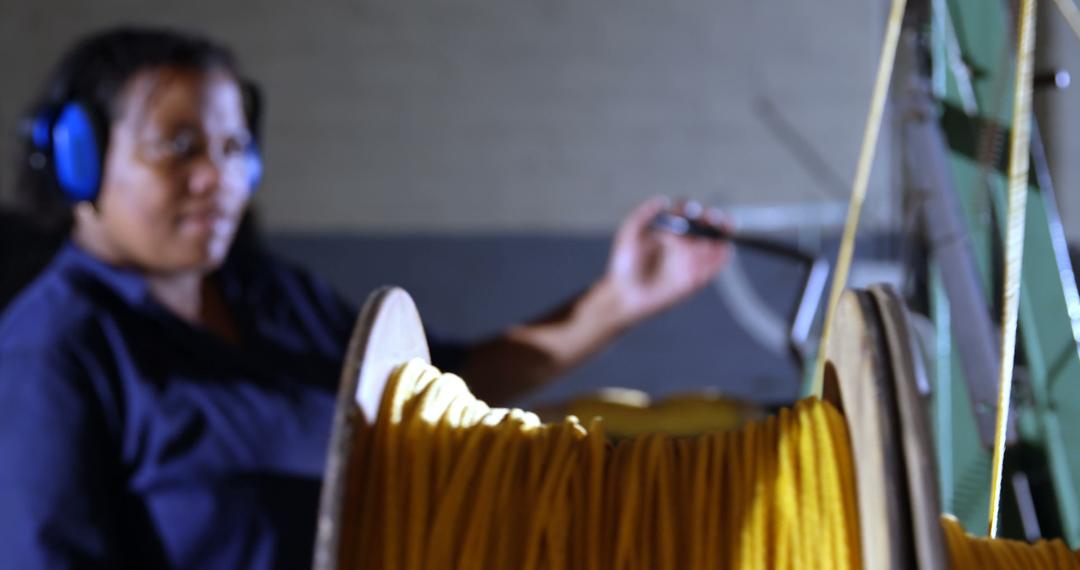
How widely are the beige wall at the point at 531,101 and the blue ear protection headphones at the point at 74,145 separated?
226 centimetres

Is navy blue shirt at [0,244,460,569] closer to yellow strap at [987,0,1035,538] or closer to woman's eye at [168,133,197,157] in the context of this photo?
woman's eye at [168,133,197,157]

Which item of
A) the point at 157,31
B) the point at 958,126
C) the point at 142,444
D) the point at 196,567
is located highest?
the point at 157,31

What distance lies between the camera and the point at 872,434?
54 centimetres

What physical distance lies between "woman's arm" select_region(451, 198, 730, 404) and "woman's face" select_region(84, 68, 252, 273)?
0.44 meters

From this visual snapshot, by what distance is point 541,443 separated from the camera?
0.69 meters

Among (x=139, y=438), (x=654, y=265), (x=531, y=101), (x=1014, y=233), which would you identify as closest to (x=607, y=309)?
(x=654, y=265)

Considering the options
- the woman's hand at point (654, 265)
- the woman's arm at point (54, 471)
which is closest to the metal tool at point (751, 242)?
the woman's hand at point (654, 265)

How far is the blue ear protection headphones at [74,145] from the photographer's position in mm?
1237

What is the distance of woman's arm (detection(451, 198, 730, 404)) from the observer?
4.99ft

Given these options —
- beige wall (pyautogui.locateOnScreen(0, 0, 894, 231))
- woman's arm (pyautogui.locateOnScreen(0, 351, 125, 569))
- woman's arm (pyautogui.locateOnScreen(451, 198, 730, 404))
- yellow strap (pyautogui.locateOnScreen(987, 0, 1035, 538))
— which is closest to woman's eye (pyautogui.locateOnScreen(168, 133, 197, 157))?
woman's arm (pyautogui.locateOnScreen(0, 351, 125, 569))

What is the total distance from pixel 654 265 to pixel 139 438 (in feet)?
2.26

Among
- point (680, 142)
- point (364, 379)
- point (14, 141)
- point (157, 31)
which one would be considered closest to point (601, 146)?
point (680, 142)

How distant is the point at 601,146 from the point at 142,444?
101 inches

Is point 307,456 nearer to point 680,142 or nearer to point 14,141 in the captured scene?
point 680,142
